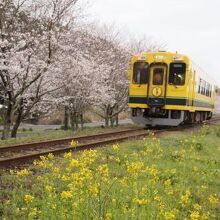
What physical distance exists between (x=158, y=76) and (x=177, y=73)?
79cm

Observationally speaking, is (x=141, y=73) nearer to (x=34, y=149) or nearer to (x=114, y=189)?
(x=34, y=149)

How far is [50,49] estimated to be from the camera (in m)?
19.1

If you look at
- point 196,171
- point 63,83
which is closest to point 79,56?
point 63,83

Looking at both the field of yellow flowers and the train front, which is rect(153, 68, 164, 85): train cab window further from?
the field of yellow flowers

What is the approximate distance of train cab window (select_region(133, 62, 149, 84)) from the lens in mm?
18797

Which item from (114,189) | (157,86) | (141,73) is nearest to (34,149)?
(114,189)

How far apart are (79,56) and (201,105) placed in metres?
6.55

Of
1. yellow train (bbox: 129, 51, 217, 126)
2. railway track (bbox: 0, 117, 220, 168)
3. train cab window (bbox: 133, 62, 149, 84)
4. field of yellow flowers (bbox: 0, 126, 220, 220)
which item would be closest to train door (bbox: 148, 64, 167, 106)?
yellow train (bbox: 129, 51, 217, 126)

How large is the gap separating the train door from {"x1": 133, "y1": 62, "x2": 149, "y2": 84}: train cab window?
0.22 m

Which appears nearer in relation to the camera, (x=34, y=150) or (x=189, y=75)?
(x=34, y=150)

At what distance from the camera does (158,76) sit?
1867 cm

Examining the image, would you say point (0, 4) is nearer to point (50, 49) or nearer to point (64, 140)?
point (50, 49)

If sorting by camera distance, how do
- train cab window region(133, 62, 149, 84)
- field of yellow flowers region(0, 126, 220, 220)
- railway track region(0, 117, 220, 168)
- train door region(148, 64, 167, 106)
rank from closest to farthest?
field of yellow flowers region(0, 126, 220, 220) < railway track region(0, 117, 220, 168) < train door region(148, 64, 167, 106) < train cab window region(133, 62, 149, 84)

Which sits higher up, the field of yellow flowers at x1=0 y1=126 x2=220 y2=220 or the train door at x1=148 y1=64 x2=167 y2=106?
the train door at x1=148 y1=64 x2=167 y2=106
